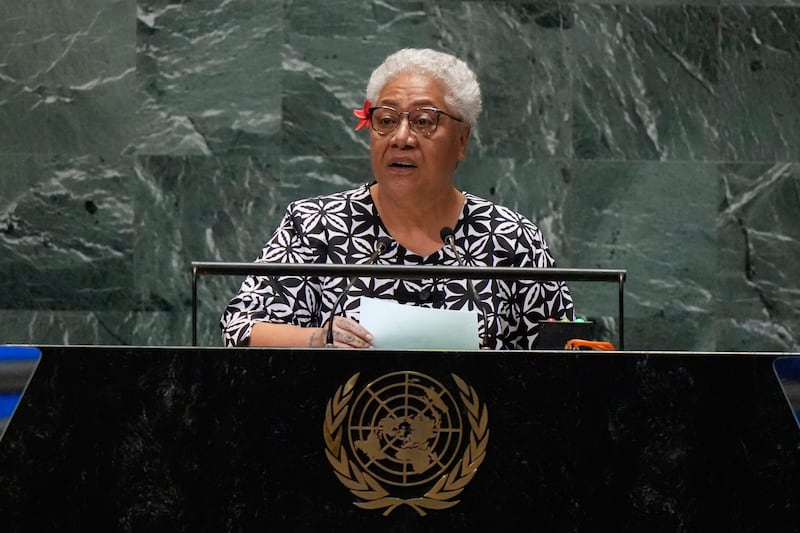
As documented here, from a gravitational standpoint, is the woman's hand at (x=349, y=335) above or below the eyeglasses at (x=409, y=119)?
below

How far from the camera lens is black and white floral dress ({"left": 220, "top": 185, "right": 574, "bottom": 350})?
241 centimetres

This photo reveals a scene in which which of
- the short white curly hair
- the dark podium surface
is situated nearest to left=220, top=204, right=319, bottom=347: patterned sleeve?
the short white curly hair

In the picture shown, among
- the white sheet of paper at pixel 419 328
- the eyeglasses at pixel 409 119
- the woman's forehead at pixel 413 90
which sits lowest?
the white sheet of paper at pixel 419 328

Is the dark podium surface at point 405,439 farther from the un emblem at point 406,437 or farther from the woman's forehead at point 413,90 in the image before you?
the woman's forehead at point 413,90

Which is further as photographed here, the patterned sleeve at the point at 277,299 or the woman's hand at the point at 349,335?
the patterned sleeve at the point at 277,299

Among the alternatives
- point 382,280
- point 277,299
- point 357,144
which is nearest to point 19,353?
point 277,299

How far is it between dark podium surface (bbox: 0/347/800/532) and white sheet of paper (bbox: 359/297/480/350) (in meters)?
0.32

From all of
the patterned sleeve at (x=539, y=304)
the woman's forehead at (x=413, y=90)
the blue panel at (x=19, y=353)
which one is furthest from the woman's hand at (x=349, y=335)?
the woman's forehead at (x=413, y=90)

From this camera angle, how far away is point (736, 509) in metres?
1.50

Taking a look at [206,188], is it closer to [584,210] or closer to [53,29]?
[53,29]

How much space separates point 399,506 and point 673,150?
2948mm

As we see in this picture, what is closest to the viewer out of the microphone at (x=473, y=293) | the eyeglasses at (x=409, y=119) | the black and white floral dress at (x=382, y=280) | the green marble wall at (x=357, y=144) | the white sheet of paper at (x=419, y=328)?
the white sheet of paper at (x=419, y=328)

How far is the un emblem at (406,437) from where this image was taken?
1505 millimetres

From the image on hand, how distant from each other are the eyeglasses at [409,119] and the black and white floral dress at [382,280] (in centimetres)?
18
